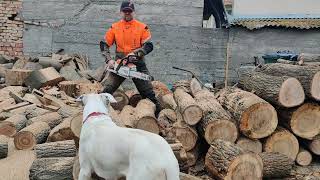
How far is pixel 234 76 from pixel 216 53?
0.85m

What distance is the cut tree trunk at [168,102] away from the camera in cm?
876

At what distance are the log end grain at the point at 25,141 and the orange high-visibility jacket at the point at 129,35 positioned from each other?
2.02 meters

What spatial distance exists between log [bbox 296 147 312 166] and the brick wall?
30.9ft

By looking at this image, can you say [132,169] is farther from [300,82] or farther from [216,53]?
[216,53]

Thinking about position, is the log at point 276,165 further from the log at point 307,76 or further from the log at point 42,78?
the log at point 42,78

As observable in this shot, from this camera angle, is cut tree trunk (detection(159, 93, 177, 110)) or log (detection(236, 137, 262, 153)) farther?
cut tree trunk (detection(159, 93, 177, 110))

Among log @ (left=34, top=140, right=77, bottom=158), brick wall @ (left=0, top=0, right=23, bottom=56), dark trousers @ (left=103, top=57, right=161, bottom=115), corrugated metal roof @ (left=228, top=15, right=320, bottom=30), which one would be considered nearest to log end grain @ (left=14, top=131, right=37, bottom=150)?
log @ (left=34, top=140, right=77, bottom=158)

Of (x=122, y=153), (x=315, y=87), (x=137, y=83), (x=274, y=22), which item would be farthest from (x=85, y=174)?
(x=274, y=22)

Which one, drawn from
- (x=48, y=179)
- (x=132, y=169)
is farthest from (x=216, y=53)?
(x=132, y=169)

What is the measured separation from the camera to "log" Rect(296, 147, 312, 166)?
730 cm

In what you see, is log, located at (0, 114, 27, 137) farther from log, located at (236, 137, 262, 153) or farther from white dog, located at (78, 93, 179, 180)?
log, located at (236, 137, 262, 153)

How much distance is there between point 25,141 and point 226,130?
3.16 meters

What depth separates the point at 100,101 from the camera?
16.8ft

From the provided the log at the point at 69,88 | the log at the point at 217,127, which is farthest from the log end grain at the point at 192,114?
the log at the point at 69,88
